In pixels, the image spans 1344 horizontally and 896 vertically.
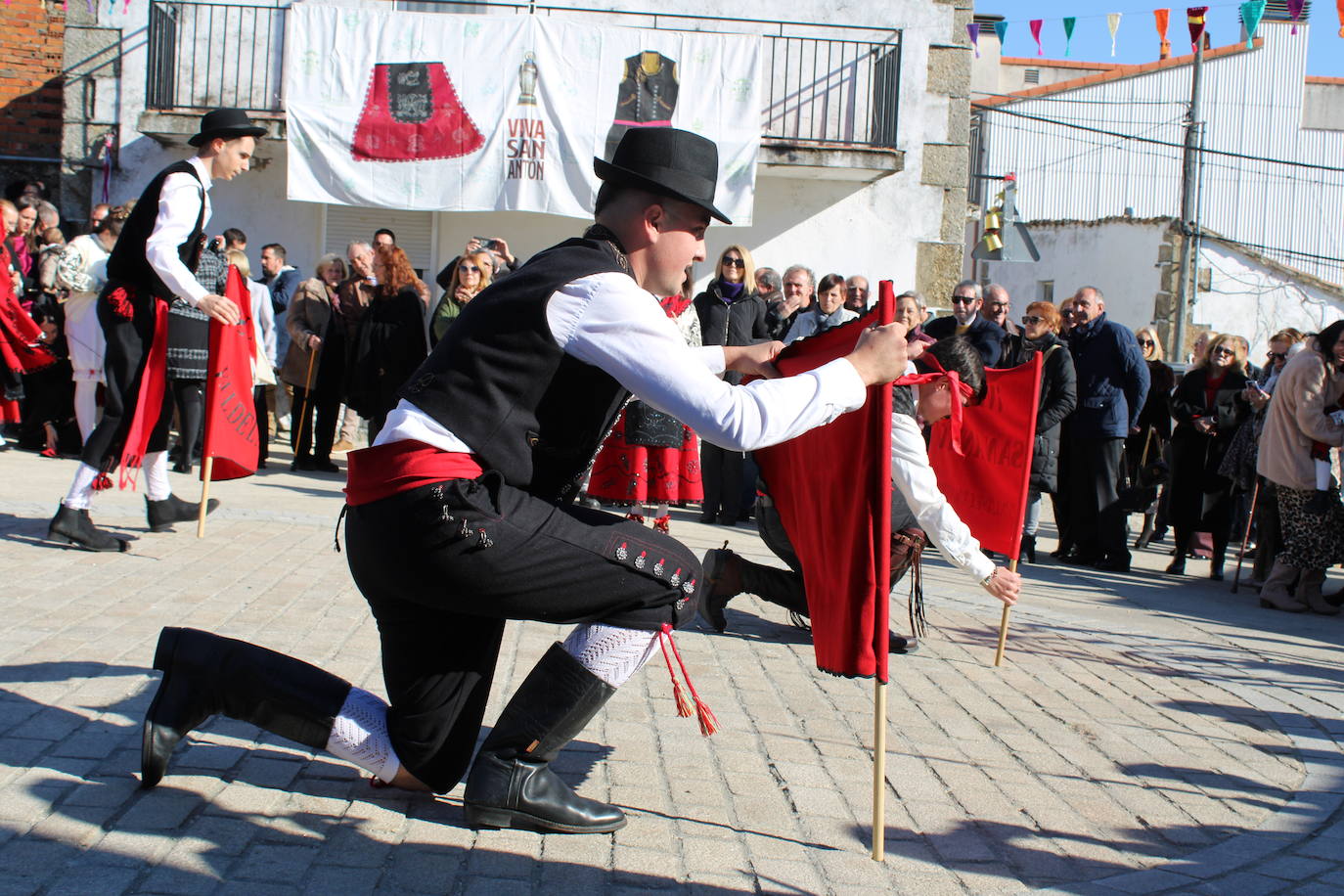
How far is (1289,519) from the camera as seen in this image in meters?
7.99

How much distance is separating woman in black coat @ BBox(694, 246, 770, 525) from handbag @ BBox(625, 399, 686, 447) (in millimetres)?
1598

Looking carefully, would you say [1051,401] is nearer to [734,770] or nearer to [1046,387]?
[1046,387]

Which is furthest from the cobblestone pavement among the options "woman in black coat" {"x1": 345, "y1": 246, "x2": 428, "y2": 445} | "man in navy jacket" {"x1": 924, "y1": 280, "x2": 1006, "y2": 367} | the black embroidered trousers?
"woman in black coat" {"x1": 345, "y1": 246, "x2": 428, "y2": 445}

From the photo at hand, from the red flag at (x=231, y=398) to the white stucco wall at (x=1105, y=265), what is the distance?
2469cm

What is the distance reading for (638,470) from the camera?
7.69 m

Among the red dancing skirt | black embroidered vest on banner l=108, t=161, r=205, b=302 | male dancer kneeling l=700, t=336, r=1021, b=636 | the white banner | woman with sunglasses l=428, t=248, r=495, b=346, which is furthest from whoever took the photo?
the white banner

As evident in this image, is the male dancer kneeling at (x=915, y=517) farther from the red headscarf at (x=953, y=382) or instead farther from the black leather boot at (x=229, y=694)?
the black leather boot at (x=229, y=694)

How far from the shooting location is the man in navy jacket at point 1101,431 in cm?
927

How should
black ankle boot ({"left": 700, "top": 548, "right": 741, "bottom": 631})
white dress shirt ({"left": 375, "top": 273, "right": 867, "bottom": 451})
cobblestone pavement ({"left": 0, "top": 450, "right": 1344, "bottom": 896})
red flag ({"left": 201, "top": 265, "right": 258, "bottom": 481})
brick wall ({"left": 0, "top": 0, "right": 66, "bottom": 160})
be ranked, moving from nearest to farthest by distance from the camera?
white dress shirt ({"left": 375, "top": 273, "right": 867, "bottom": 451})
cobblestone pavement ({"left": 0, "top": 450, "right": 1344, "bottom": 896})
black ankle boot ({"left": 700, "top": 548, "right": 741, "bottom": 631})
red flag ({"left": 201, "top": 265, "right": 258, "bottom": 481})
brick wall ({"left": 0, "top": 0, "right": 66, "bottom": 160})

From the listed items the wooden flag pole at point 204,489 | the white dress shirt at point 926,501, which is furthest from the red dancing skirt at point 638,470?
the white dress shirt at point 926,501

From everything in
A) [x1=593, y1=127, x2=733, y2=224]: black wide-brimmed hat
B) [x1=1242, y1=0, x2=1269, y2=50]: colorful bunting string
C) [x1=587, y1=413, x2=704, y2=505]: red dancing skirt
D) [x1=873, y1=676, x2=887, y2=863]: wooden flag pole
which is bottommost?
[x1=873, y1=676, x2=887, y2=863]: wooden flag pole

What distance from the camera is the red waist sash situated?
2.97m

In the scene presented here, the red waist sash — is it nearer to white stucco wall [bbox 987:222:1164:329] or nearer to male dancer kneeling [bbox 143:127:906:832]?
male dancer kneeling [bbox 143:127:906:832]

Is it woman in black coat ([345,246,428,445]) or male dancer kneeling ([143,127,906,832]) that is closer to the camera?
male dancer kneeling ([143,127,906,832])
